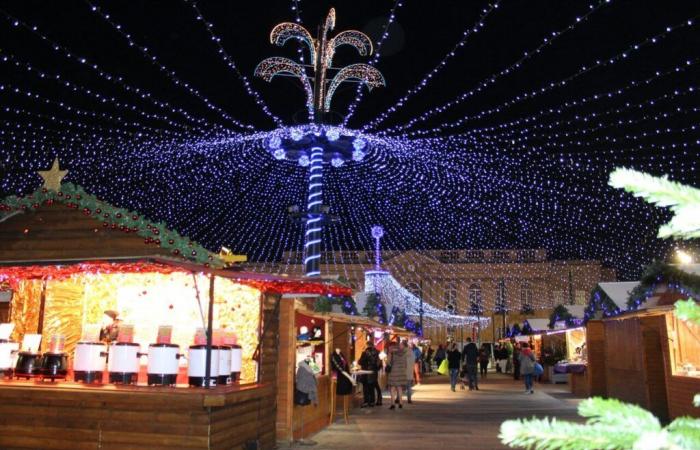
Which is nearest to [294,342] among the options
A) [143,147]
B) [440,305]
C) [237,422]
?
[237,422]

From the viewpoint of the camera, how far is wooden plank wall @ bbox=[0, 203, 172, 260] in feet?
24.4

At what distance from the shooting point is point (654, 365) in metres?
13.0

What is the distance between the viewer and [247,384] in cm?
802

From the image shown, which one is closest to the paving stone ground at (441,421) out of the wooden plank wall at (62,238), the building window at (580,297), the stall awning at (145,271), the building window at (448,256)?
the stall awning at (145,271)

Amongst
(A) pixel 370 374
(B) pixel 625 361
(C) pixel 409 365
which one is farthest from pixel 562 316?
(A) pixel 370 374

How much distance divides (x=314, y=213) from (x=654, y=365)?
9260 millimetres

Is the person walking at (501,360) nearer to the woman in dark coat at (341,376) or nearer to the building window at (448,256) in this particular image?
the woman in dark coat at (341,376)

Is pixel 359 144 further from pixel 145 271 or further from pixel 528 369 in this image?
pixel 145 271

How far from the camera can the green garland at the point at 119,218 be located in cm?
732

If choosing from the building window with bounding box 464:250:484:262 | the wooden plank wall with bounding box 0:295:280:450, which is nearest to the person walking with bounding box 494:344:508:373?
the building window with bounding box 464:250:484:262

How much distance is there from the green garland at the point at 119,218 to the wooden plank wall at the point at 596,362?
13.3 metres

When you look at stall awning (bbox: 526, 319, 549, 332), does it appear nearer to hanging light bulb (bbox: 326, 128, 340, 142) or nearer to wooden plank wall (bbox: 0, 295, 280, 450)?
hanging light bulb (bbox: 326, 128, 340, 142)

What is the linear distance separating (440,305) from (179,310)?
52728 mm

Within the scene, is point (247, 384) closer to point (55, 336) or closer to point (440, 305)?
point (55, 336)
